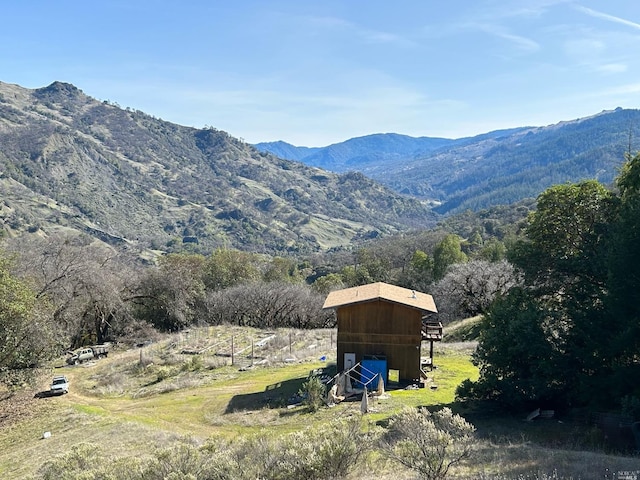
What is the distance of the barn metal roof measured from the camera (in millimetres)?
25812

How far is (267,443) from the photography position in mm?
11648

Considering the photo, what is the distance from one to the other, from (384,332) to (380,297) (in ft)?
6.64

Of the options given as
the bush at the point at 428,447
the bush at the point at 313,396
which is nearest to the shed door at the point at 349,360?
the bush at the point at 313,396

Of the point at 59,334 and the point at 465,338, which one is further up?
the point at 59,334

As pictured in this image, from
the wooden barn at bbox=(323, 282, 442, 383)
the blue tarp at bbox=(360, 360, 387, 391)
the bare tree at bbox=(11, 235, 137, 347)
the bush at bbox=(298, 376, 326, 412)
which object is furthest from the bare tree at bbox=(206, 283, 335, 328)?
the bush at bbox=(298, 376, 326, 412)

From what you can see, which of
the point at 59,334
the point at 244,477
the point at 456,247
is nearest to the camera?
the point at 244,477

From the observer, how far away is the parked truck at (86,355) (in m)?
37.4

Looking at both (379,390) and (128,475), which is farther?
(379,390)

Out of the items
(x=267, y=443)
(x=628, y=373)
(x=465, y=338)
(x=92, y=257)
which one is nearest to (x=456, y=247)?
(x=465, y=338)

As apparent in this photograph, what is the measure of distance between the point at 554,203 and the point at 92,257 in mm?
39149

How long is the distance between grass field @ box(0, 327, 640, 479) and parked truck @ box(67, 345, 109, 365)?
154cm

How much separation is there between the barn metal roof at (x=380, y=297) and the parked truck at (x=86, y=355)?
2198 centimetres

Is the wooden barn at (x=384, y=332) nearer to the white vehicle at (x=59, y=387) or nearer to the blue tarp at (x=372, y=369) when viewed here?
the blue tarp at (x=372, y=369)

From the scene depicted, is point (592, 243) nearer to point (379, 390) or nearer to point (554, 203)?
point (554, 203)
